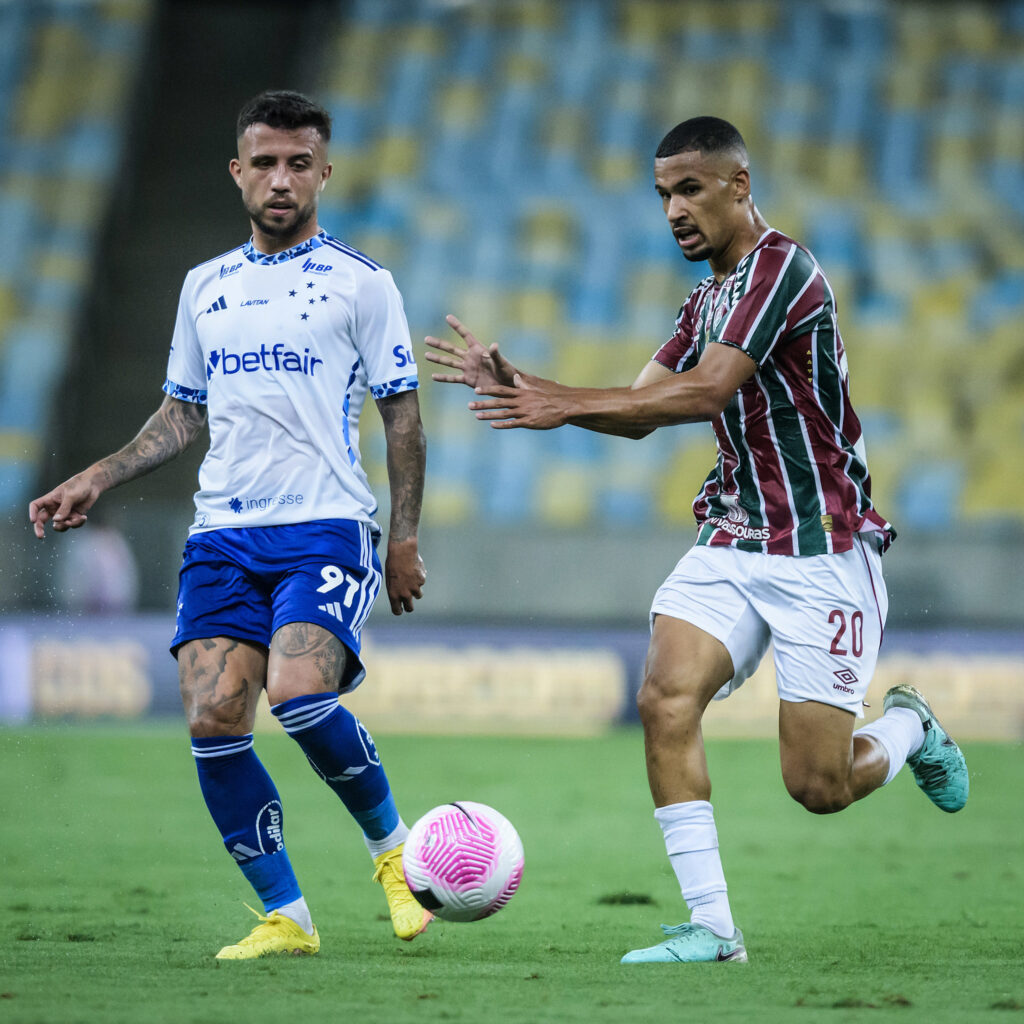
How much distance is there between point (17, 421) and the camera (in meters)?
15.0

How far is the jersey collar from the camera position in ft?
15.5

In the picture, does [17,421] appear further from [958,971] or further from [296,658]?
[958,971]

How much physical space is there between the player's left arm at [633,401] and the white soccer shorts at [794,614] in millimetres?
510

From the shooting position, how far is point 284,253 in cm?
473

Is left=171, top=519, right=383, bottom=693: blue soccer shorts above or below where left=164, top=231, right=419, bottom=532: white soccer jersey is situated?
below

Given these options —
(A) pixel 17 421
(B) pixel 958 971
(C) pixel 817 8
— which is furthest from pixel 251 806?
(C) pixel 817 8

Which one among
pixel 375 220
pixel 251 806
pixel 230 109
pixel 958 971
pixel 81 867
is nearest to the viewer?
pixel 958 971

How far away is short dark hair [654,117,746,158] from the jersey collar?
1.07 meters

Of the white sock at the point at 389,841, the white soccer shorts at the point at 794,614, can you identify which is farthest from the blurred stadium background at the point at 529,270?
the white sock at the point at 389,841

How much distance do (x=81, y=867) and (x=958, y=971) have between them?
3.62 m

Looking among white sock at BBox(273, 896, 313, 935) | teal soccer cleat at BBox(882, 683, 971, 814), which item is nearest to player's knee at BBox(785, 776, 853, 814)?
teal soccer cleat at BBox(882, 683, 971, 814)

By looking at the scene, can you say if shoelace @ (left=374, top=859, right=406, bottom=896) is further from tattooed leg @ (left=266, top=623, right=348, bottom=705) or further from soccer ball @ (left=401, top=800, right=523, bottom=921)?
tattooed leg @ (left=266, top=623, right=348, bottom=705)

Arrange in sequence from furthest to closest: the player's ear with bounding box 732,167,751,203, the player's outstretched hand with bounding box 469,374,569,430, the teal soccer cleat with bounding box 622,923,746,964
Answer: the player's ear with bounding box 732,167,751,203 → the teal soccer cleat with bounding box 622,923,746,964 → the player's outstretched hand with bounding box 469,374,569,430

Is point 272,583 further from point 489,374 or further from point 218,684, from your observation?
point 489,374
